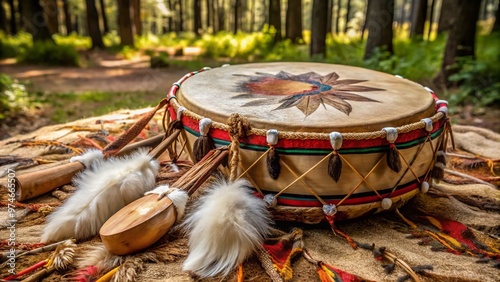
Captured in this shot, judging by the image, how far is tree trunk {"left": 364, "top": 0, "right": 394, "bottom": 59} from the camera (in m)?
5.96

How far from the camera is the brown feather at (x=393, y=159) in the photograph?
149 centimetres

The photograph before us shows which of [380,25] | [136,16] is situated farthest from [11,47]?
[380,25]

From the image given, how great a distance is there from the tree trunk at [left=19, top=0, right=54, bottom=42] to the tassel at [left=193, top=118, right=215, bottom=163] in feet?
30.0

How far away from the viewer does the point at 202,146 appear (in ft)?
5.29

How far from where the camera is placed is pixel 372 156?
58.9 inches

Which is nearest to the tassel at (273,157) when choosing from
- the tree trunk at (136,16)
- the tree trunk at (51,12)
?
the tree trunk at (51,12)

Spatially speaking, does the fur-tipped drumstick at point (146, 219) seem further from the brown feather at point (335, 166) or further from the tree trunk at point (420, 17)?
the tree trunk at point (420, 17)

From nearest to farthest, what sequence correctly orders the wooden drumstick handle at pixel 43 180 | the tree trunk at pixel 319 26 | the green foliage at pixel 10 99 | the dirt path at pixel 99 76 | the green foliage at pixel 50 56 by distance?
the wooden drumstick handle at pixel 43 180, the green foliage at pixel 10 99, the dirt path at pixel 99 76, the tree trunk at pixel 319 26, the green foliage at pixel 50 56

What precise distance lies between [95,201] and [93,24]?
36.4 ft

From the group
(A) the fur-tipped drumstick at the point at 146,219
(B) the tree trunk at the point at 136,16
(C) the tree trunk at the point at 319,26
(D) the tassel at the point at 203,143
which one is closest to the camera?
(A) the fur-tipped drumstick at the point at 146,219

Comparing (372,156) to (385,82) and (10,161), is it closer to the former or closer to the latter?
(385,82)

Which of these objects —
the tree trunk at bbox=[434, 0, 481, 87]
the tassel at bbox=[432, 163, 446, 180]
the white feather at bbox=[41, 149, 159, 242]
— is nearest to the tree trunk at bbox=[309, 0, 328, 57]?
the tree trunk at bbox=[434, 0, 481, 87]

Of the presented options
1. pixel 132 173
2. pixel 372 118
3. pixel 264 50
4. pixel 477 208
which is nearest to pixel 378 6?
pixel 264 50

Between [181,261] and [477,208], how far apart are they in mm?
1500
